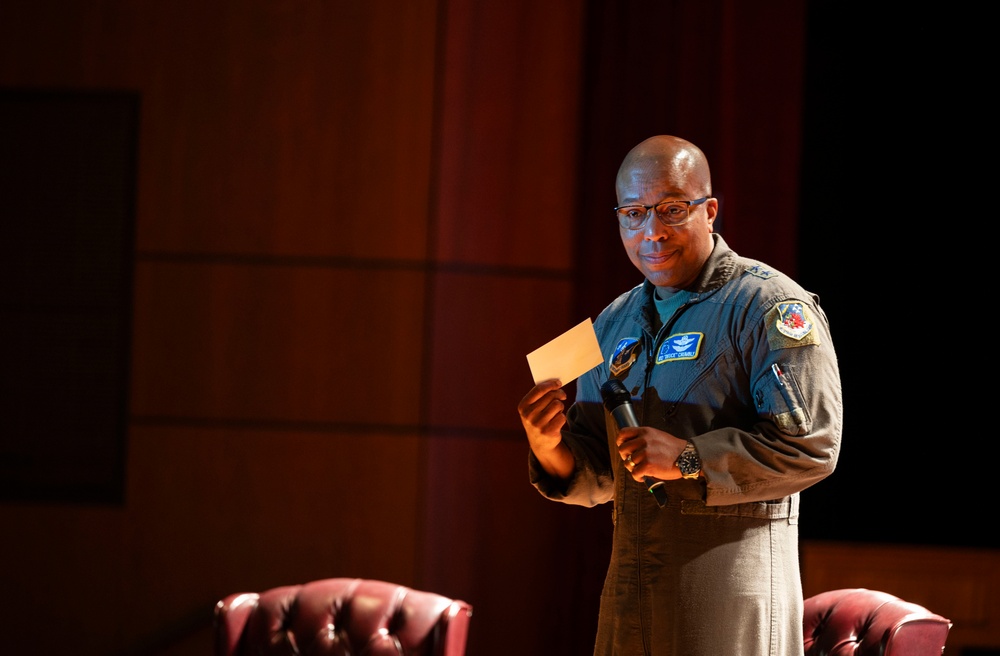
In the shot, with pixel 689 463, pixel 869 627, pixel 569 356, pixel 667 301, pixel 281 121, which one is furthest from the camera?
pixel 281 121

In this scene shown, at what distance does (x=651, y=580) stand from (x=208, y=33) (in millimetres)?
2952

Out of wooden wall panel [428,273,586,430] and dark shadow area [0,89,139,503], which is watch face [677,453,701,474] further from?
dark shadow area [0,89,139,503]

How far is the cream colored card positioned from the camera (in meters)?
1.74

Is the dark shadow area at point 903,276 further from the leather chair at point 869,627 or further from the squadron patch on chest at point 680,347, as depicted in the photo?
the squadron patch on chest at point 680,347

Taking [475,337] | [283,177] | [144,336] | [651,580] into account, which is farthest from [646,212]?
[144,336]

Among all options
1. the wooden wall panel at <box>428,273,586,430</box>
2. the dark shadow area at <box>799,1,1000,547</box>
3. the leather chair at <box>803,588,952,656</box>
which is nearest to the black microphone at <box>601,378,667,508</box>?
the leather chair at <box>803,588,952,656</box>

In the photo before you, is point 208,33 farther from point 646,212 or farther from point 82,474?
point 646,212

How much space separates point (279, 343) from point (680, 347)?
2315mm

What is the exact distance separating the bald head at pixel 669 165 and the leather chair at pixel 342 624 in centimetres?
118

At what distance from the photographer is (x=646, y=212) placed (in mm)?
1815

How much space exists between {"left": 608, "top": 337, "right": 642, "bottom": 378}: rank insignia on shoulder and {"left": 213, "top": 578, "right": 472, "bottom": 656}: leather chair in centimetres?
87

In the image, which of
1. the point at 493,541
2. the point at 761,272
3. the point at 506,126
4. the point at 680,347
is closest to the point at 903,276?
the point at 506,126

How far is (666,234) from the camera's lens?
1797 millimetres

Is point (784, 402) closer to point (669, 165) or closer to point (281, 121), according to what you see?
point (669, 165)
